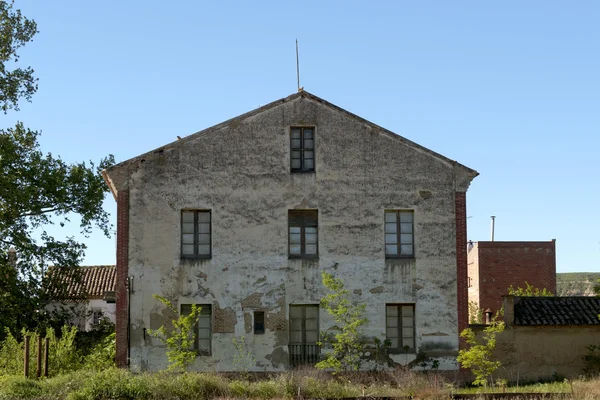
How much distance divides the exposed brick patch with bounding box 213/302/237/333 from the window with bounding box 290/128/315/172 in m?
4.82

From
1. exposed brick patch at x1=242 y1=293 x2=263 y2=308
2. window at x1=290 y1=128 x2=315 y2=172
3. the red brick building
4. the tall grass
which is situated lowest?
the tall grass

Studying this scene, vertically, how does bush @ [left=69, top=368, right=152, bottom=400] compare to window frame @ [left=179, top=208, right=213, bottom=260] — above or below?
below

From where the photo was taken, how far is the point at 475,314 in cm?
4194

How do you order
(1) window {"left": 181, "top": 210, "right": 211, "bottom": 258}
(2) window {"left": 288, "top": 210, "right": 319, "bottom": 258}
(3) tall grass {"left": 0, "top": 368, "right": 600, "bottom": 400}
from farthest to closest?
(2) window {"left": 288, "top": 210, "right": 319, "bottom": 258}
(1) window {"left": 181, "top": 210, "right": 211, "bottom": 258}
(3) tall grass {"left": 0, "top": 368, "right": 600, "bottom": 400}

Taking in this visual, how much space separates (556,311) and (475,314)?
13.8m

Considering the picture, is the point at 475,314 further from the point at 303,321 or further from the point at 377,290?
the point at 303,321

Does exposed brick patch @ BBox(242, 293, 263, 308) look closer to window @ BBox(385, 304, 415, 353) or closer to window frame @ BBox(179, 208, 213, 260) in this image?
window frame @ BBox(179, 208, 213, 260)

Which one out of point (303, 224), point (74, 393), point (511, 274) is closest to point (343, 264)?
point (303, 224)

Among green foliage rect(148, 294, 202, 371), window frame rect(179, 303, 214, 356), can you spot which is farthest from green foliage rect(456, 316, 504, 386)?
green foliage rect(148, 294, 202, 371)

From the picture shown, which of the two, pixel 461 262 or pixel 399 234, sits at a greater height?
pixel 399 234

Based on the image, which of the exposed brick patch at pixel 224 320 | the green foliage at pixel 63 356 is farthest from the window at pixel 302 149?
the green foliage at pixel 63 356

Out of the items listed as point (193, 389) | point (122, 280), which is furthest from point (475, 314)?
point (193, 389)

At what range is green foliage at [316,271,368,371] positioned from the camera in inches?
985

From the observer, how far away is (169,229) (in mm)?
26766
